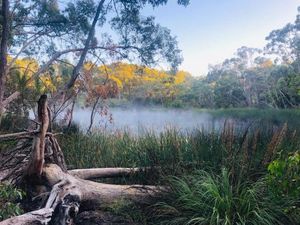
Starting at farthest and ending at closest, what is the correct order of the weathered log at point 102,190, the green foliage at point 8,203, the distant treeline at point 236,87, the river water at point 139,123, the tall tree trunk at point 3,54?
the distant treeline at point 236,87, the tall tree trunk at point 3,54, the river water at point 139,123, the weathered log at point 102,190, the green foliage at point 8,203

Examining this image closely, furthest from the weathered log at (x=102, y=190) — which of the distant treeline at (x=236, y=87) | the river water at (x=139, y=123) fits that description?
the distant treeline at (x=236, y=87)

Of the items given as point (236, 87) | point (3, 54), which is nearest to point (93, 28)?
point (3, 54)

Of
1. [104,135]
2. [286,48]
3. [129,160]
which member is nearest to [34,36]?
[104,135]

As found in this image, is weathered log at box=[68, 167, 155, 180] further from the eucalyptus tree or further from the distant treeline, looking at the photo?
the distant treeline

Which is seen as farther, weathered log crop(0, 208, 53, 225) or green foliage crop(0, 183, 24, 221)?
green foliage crop(0, 183, 24, 221)

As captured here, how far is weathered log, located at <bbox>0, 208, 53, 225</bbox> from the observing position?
2.87 meters

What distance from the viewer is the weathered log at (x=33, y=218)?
2.87 meters

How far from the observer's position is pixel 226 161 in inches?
150

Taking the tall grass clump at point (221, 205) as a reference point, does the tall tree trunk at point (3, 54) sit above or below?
above

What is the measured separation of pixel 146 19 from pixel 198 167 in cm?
644

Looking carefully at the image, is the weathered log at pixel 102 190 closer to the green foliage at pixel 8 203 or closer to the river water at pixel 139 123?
the green foliage at pixel 8 203

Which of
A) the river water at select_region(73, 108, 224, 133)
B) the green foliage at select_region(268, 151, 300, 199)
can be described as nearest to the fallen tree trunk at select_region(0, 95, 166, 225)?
the green foliage at select_region(268, 151, 300, 199)

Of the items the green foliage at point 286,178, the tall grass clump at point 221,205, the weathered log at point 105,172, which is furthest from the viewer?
the weathered log at point 105,172

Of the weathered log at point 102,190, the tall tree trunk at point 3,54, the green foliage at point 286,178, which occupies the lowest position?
the weathered log at point 102,190
